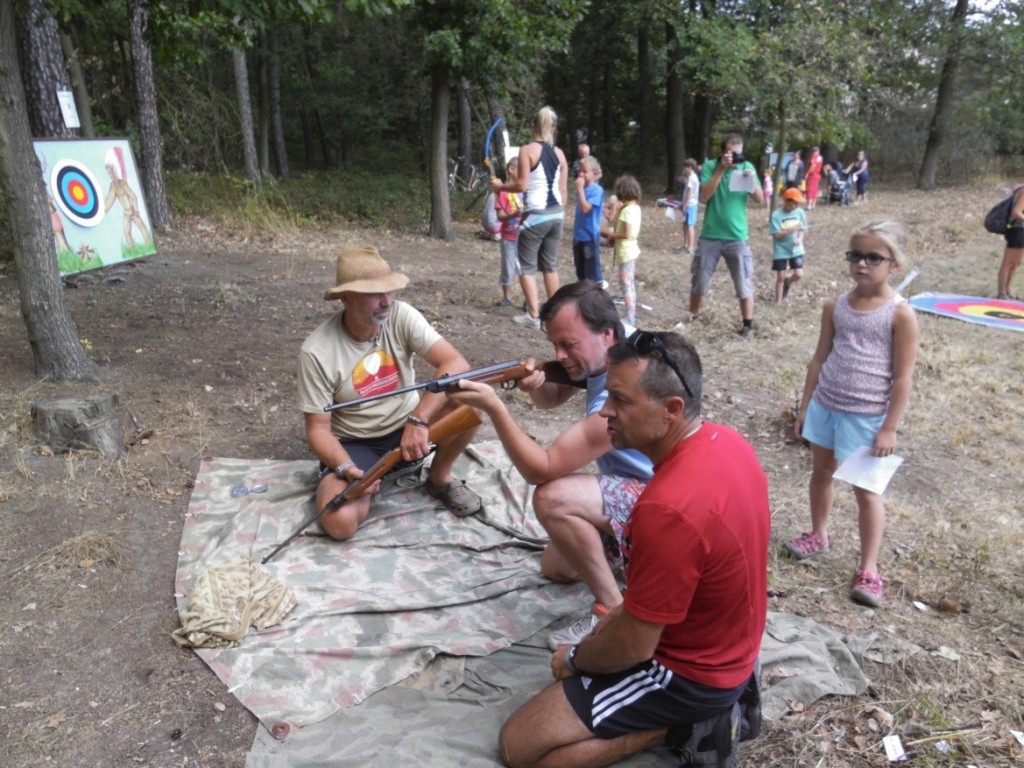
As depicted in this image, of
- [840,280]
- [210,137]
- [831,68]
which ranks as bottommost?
[840,280]

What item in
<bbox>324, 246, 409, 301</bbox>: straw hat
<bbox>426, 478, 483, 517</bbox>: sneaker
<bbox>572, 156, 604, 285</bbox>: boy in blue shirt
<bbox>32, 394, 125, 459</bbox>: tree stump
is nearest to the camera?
<bbox>324, 246, 409, 301</bbox>: straw hat

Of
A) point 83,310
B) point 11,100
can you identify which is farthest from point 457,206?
point 11,100

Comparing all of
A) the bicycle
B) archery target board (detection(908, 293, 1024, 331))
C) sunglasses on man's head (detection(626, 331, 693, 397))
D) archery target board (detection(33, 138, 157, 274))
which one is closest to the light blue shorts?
sunglasses on man's head (detection(626, 331, 693, 397))

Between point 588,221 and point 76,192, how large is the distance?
5263 millimetres

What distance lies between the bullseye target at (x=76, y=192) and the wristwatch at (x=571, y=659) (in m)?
7.51

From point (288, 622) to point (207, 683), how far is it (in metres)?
0.37

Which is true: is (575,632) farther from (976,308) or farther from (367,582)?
(976,308)

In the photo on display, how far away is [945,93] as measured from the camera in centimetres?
2153

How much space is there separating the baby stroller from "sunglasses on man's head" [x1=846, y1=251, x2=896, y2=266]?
18.1m

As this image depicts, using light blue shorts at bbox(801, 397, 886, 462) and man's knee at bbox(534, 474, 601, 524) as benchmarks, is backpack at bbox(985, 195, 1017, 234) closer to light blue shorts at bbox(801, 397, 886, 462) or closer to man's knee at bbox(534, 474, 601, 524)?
light blue shorts at bbox(801, 397, 886, 462)

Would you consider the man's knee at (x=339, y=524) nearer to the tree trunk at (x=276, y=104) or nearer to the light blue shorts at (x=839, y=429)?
the light blue shorts at (x=839, y=429)

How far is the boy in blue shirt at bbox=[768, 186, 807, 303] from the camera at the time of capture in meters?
7.67

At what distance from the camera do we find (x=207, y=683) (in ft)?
8.58

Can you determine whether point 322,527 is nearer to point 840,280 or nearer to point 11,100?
point 11,100
